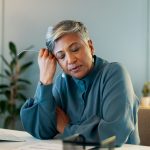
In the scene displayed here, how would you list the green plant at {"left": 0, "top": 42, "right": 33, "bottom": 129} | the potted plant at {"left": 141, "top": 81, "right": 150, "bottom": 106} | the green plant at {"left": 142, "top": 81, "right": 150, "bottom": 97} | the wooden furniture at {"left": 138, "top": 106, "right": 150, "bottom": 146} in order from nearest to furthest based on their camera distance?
the wooden furniture at {"left": 138, "top": 106, "right": 150, "bottom": 146} < the potted plant at {"left": 141, "top": 81, "right": 150, "bottom": 106} < the green plant at {"left": 142, "top": 81, "right": 150, "bottom": 97} < the green plant at {"left": 0, "top": 42, "right": 33, "bottom": 129}

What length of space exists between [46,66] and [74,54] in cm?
21

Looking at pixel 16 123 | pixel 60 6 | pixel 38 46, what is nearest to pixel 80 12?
pixel 60 6

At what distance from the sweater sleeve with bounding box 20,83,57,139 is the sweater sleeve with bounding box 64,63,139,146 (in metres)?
0.12

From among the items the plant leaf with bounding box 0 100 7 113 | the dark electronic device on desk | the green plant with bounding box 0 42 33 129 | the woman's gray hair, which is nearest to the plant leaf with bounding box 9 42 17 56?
the green plant with bounding box 0 42 33 129

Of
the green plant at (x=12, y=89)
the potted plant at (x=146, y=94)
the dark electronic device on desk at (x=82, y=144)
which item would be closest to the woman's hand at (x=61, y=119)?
the dark electronic device on desk at (x=82, y=144)

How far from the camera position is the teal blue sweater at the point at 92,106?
1417 mm

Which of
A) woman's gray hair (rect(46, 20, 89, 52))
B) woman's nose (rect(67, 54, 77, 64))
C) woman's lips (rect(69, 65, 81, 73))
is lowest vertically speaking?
woman's lips (rect(69, 65, 81, 73))

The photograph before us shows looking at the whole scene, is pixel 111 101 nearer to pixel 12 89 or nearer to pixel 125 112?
pixel 125 112

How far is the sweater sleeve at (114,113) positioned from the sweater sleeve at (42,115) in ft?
0.39

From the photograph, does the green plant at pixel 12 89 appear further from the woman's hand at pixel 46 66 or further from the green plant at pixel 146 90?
the woman's hand at pixel 46 66

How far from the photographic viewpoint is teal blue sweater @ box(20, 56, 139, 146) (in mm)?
1417

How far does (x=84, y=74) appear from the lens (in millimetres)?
1637

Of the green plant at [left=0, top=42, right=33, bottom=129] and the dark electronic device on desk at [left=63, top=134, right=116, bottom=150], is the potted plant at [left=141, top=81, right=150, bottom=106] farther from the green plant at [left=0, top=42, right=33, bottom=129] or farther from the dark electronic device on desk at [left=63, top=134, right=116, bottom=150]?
the dark electronic device on desk at [left=63, top=134, right=116, bottom=150]

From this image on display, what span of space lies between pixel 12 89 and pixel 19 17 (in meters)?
0.95
